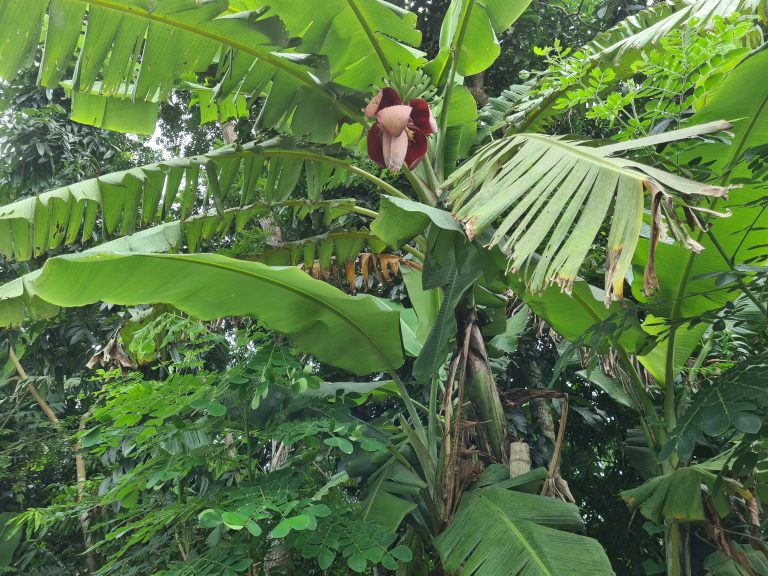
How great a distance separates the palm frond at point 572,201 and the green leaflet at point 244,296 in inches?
30.0

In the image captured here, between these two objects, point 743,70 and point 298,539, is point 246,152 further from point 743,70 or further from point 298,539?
point 743,70

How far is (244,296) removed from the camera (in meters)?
2.41

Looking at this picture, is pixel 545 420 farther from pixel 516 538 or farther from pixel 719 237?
pixel 516 538

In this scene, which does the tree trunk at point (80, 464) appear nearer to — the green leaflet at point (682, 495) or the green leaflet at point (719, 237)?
the green leaflet at point (682, 495)

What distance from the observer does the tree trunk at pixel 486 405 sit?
237cm

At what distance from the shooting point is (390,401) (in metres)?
4.60

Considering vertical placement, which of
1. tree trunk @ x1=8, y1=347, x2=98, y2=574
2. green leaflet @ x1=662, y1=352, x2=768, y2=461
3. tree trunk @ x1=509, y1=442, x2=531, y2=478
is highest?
green leaflet @ x1=662, y1=352, x2=768, y2=461

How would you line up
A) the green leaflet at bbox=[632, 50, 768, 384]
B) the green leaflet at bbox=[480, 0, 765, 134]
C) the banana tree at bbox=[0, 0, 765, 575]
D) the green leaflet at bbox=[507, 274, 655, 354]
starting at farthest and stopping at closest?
the green leaflet at bbox=[480, 0, 765, 134]
the green leaflet at bbox=[507, 274, 655, 354]
the green leaflet at bbox=[632, 50, 768, 384]
the banana tree at bbox=[0, 0, 765, 575]

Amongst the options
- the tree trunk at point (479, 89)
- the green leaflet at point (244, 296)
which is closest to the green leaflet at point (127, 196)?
the green leaflet at point (244, 296)

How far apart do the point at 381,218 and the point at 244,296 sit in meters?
0.70

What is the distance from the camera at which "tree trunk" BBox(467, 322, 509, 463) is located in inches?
93.4

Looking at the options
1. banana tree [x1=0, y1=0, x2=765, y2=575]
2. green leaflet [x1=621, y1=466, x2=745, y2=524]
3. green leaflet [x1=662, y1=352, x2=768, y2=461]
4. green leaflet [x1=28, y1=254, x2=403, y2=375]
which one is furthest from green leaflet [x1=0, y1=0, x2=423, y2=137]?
green leaflet [x1=621, y1=466, x2=745, y2=524]

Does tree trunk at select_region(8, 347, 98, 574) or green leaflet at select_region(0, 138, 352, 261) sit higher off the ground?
green leaflet at select_region(0, 138, 352, 261)

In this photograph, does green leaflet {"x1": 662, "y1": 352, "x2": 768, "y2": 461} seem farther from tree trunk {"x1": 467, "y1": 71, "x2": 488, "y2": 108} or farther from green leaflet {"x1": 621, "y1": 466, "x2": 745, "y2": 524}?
tree trunk {"x1": 467, "y1": 71, "x2": 488, "y2": 108}
